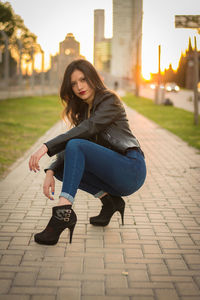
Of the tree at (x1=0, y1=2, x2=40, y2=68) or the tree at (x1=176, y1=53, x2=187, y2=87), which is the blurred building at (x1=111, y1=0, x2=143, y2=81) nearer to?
the tree at (x1=176, y1=53, x2=187, y2=87)

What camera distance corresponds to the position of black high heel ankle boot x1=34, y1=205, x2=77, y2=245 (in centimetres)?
305

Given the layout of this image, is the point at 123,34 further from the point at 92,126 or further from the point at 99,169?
the point at 99,169

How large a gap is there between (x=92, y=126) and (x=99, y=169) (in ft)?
1.20

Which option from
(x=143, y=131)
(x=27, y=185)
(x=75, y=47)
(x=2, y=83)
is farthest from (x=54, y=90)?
(x=27, y=185)

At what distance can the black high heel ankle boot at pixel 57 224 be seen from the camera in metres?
3.05

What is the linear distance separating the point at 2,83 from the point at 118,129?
1010 inches

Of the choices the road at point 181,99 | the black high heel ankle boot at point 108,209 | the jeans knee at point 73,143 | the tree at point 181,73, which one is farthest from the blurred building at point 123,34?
the jeans knee at point 73,143

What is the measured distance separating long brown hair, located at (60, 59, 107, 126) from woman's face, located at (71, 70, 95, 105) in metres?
0.03

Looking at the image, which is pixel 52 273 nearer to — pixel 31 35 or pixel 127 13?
pixel 31 35

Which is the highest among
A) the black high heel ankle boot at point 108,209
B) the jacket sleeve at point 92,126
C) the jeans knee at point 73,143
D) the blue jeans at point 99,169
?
the jacket sleeve at point 92,126

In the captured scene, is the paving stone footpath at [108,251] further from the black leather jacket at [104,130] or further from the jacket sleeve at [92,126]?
the jacket sleeve at [92,126]

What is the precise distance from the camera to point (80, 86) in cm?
335

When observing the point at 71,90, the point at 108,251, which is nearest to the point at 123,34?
the point at 71,90

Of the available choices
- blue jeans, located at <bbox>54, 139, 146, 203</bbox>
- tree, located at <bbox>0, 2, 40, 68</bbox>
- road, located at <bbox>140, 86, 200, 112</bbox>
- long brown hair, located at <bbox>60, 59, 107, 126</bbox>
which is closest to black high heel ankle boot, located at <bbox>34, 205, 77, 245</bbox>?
blue jeans, located at <bbox>54, 139, 146, 203</bbox>
